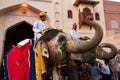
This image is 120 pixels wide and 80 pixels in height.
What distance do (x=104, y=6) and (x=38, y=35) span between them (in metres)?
11.0

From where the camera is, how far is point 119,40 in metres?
13.2

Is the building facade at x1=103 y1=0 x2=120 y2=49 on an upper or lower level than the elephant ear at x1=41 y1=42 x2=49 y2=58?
upper

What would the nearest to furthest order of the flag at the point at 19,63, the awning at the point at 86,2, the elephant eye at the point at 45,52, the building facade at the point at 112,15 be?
the elephant eye at the point at 45,52, the flag at the point at 19,63, the awning at the point at 86,2, the building facade at the point at 112,15

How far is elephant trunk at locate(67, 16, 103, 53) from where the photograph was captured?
3775 millimetres

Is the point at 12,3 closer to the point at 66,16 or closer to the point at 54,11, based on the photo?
the point at 54,11

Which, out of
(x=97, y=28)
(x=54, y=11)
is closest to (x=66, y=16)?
(x=54, y=11)

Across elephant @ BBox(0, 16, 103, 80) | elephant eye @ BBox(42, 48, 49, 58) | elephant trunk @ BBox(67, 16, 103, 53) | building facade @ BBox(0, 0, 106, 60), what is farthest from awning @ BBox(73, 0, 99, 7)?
elephant trunk @ BBox(67, 16, 103, 53)

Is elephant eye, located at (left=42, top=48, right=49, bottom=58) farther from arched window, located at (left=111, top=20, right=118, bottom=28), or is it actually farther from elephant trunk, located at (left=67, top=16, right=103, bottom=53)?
arched window, located at (left=111, top=20, right=118, bottom=28)

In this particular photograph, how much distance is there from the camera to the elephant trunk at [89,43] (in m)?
3.78

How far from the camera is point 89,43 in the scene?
3855mm

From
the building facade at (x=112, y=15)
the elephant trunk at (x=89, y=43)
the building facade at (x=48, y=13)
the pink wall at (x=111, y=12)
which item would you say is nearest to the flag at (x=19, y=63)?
the elephant trunk at (x=89, y=43)

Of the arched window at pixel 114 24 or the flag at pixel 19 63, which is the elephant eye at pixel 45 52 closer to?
the flag at pixel 19 63

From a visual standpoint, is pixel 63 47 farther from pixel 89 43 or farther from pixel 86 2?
pixel 86 2

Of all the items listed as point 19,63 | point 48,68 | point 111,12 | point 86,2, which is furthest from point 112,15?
point 48,68
